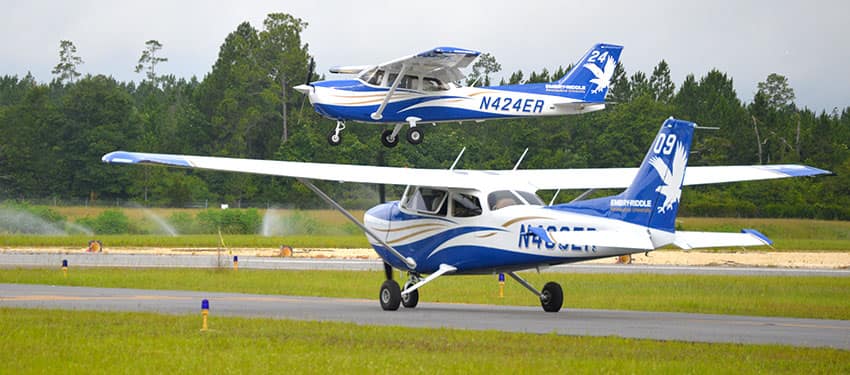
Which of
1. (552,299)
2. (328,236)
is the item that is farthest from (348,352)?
(328,236)

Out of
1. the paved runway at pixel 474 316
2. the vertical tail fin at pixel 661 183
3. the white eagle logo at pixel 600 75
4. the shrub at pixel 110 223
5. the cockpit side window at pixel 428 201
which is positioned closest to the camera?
the paved runway at pixel 474 316

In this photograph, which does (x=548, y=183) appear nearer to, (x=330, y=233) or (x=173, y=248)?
(x=173, y=248)

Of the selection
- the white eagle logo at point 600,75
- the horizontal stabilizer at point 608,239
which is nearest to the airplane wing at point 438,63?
the white eagle logo at point 600,75

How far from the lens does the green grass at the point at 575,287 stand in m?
27.3

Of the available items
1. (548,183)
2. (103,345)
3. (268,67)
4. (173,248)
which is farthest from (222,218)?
(103,345)

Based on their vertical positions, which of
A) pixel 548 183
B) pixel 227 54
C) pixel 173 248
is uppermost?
pixel 227 54

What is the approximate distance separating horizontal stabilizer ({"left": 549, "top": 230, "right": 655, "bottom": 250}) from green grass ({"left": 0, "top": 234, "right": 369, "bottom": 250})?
37271 mm

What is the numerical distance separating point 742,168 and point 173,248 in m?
35.9

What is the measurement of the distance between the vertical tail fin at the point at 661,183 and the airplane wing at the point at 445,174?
2.90 metres

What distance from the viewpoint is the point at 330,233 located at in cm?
6550

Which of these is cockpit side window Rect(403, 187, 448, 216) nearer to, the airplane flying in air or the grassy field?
the airplane flying in air

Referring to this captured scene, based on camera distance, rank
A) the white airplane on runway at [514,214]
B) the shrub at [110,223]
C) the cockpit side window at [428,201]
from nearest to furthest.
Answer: the white airplane on runway at [514,214], the cockpit side window at [428,201], the shrub at [110,223]

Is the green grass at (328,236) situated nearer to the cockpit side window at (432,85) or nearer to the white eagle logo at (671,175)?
the cockpit side window at (432,85)

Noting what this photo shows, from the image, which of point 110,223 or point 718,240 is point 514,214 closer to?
point 718,240
